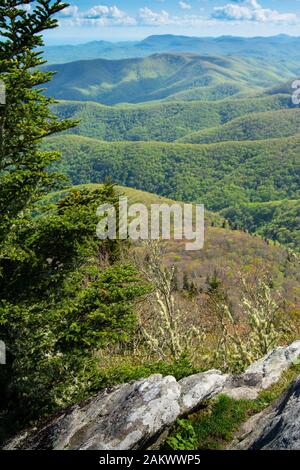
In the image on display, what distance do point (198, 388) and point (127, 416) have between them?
91.5 inches

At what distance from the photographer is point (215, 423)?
11594mm

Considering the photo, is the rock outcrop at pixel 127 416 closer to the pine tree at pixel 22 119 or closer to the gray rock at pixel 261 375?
the gray rock at pixel 261 375

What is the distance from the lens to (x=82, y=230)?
1220cm

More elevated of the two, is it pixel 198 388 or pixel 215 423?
pixel 198 388

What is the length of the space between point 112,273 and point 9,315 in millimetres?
3243

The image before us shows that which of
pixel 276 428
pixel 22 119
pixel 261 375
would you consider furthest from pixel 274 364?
pixel 22 119

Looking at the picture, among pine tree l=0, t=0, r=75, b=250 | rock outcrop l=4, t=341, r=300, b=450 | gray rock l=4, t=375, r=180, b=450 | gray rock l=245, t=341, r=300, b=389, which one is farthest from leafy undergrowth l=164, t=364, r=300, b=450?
pine tree l=0, t=0, r=75, b=250

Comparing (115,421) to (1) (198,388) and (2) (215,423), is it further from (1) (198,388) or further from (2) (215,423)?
(2) (215,423)

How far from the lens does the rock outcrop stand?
32.7ft

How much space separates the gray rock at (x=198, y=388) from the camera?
37.6ft

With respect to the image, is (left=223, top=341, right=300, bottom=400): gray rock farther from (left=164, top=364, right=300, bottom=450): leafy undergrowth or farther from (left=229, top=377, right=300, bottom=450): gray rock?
(left=229, top=377, right=300, bottom=450): gray rock

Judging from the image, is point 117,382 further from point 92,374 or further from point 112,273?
→ point 112,273

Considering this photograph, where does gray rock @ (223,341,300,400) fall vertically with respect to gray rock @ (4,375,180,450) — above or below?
below

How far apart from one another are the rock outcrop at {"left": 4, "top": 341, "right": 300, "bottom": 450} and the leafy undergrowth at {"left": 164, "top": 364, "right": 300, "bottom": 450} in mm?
315
